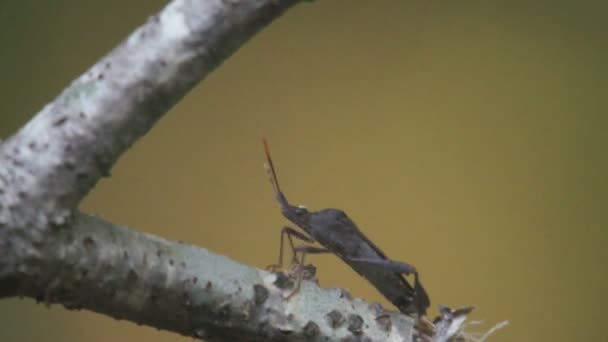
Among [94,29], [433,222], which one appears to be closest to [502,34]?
[433,222]

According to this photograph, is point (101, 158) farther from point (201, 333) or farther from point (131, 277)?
point (201, 333)

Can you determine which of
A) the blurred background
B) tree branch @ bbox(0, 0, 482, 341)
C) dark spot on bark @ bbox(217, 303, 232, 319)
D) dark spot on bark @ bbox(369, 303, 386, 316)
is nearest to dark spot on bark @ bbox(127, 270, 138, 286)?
tree branch @ bbox(0, 0, 482, 341)

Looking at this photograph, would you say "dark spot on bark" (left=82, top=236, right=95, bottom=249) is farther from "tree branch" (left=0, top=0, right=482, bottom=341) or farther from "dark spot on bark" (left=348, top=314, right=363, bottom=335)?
"dark spot on bark" (left=348, top=314, right=363, bottom=335)

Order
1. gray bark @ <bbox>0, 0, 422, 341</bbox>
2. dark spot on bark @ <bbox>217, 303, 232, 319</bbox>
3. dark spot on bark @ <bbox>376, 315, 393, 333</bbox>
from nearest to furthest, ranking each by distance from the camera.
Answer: gray bark @ <bbox>0, 0, 422, 341</bbox>, dark spot on bark @ <bbox>217, 303, 232, 319</bbox>, dark spot on bark @ <bbox>376, 315, 393, 333</bbox>

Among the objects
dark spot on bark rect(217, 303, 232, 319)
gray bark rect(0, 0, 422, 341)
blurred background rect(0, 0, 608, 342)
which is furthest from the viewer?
blurred background rect(0, 0, 608, 342)

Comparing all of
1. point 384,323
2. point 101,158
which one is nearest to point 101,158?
point 101,158

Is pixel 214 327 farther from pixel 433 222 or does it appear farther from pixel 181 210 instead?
pixel 433 222
